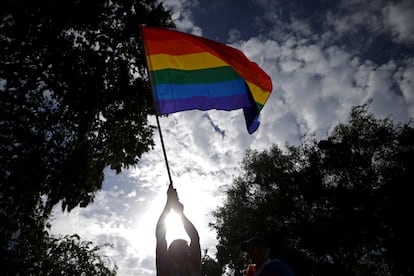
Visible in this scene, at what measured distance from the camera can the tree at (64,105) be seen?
11840mm

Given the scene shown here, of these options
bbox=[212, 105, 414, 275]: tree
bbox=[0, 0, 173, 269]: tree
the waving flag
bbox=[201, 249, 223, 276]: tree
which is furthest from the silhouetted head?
bbox=[201, 249, 223, 276]: tree

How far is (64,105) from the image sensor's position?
46.2ft

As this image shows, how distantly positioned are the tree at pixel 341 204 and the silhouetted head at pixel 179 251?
2396cm

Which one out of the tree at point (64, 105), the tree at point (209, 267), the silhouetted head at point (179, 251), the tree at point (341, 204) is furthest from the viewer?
the tree at point (209, 267)

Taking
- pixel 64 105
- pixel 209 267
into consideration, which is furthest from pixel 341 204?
pixel 209 267

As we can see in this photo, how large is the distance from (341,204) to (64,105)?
2137cm

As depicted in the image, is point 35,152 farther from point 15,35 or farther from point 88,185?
point 15,35

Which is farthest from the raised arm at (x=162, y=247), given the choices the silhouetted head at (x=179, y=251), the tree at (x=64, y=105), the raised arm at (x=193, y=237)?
the tree at (x=64, y=105)

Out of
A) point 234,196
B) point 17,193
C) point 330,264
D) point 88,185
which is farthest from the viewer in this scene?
point 234,196

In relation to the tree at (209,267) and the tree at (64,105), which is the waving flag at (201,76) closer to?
the tree at (64,105)

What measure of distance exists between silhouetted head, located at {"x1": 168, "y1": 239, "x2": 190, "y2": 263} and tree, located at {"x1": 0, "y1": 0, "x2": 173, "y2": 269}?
11.0 meters

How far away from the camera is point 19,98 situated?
12383 millimetres

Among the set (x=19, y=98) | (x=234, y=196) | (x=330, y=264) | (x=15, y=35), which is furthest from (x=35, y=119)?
(x=330, y=264)

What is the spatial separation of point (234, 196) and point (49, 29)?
22.1 metres
